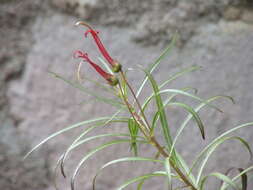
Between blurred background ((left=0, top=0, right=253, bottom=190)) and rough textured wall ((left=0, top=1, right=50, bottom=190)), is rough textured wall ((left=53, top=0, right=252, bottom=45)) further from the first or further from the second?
rough textured wall ((left=0, top=1, right=50, bottom=190))

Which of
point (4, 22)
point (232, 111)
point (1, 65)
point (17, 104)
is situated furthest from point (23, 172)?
point (232, 111)

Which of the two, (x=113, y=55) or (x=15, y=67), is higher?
(x=15, y=67)

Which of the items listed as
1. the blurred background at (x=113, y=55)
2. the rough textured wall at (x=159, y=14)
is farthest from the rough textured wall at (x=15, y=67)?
the rough textured wall at (x=159, y=14)

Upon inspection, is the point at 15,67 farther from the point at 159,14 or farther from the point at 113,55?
the point at 159,14

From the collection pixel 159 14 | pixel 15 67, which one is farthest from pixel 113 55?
pixel 15 67

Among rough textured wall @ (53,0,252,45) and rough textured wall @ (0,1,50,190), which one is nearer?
rough textured wall @ (53,0,252,45)

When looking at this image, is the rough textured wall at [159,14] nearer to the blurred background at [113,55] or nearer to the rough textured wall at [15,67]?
Answer: the blurred background at [113,55]

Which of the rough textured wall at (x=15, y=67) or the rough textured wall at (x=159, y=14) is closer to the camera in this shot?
the rough textured wall at (x=159, y=14)

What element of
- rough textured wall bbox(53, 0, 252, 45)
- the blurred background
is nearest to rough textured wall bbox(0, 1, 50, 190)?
the blurred background

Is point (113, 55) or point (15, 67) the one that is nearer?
point (113, 55)
